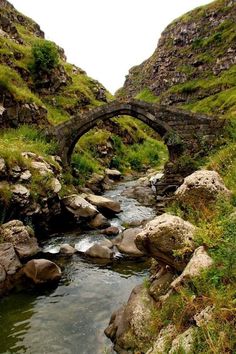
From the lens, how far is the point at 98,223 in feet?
54.2

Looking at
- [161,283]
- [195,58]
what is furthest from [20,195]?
[195,58]

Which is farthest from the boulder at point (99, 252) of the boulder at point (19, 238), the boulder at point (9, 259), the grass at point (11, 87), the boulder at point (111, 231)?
the grass at point (11, 87)

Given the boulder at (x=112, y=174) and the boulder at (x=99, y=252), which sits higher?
the boulder at (x=112, y=174)

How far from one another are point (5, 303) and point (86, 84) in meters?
36.7

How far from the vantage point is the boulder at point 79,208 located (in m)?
16.9

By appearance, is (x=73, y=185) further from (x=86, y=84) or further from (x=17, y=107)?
(x=86, y=84)

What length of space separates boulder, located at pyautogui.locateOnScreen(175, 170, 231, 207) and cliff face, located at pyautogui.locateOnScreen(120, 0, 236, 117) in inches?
2932

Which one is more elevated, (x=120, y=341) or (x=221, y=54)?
(x=221, y=54)

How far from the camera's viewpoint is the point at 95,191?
969 inches

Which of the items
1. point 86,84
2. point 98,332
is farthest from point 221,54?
point 98,332

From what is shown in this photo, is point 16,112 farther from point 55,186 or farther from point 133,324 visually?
point 133,324

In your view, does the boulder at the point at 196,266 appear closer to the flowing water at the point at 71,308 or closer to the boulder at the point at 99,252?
the flowing water at the point at 71,308

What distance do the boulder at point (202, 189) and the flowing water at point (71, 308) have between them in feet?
10.1

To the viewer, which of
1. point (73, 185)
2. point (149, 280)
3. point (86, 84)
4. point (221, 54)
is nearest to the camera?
point (149, 280)
